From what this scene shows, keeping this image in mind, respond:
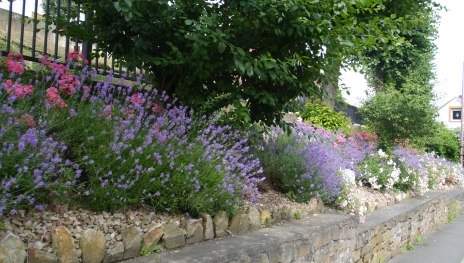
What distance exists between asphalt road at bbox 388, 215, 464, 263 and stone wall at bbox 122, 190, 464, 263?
194 millimetres

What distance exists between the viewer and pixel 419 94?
11453 millimetres

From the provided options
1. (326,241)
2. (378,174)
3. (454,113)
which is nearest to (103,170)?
(326,241)

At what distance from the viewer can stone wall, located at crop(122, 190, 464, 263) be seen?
3207 millimetres

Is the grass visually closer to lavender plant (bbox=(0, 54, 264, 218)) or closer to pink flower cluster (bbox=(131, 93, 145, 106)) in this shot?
lavender plant (bbox=(0, 54, 264, 218))

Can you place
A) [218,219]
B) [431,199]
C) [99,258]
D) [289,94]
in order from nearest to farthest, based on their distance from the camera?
[99,258]
[218,219]
[289,94]
[431,199]

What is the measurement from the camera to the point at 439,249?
7891 millimetres

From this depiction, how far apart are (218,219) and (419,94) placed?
9360 millimetres

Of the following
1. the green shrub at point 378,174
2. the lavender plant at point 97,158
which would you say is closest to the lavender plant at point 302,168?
the green shrub at point 378,174

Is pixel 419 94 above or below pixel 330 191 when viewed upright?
above

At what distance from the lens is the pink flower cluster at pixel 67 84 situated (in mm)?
3518

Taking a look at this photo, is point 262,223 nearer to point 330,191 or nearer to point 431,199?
point 330,191

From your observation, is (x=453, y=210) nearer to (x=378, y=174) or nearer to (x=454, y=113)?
(x=378, y=174)

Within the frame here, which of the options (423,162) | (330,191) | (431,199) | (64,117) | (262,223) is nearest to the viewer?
(64,117)

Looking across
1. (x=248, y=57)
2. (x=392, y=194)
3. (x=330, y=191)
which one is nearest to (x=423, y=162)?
(x=392, y=194)
